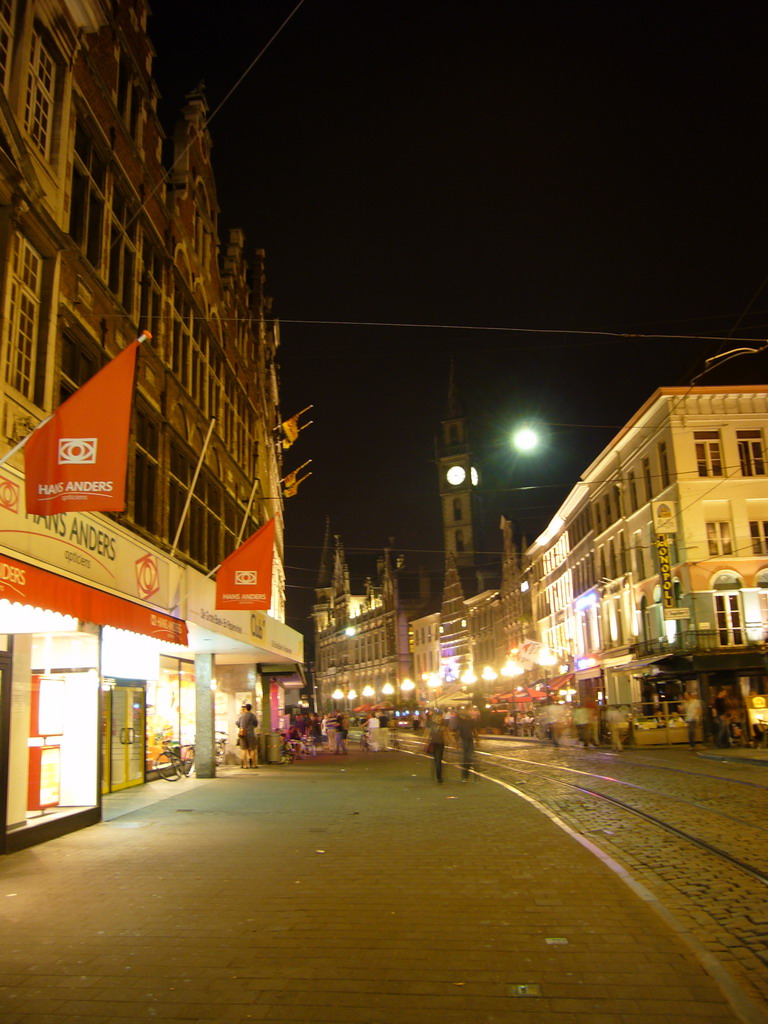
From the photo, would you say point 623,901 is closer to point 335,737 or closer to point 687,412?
point 335,737

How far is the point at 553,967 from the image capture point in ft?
18.7

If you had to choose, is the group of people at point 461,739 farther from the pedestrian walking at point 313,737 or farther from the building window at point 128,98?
the pedestrian walking at point 313,737

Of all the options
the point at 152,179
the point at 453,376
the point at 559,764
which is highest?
the point at 453,376

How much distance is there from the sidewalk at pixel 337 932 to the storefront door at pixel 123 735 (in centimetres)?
556

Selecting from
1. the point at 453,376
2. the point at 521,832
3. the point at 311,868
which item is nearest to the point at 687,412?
the point at 521,832

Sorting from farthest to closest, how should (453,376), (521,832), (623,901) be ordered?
(453,376) → (521,832) → (623,901)

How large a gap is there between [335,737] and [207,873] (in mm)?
26230

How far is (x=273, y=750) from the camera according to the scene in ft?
89.0

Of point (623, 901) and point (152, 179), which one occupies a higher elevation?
point (152, 179)

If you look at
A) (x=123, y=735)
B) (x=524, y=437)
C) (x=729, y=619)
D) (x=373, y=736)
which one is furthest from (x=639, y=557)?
(x=123, y=735)

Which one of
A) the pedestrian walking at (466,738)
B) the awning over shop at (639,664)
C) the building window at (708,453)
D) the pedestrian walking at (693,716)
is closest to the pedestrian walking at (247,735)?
the pedestrian walking at (466,738)

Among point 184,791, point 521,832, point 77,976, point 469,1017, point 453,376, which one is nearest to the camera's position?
point 469,1017

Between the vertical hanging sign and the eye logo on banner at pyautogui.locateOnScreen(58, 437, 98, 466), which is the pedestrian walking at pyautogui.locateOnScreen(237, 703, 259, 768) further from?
the vertical hanging sign

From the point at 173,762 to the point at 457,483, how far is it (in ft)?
297
